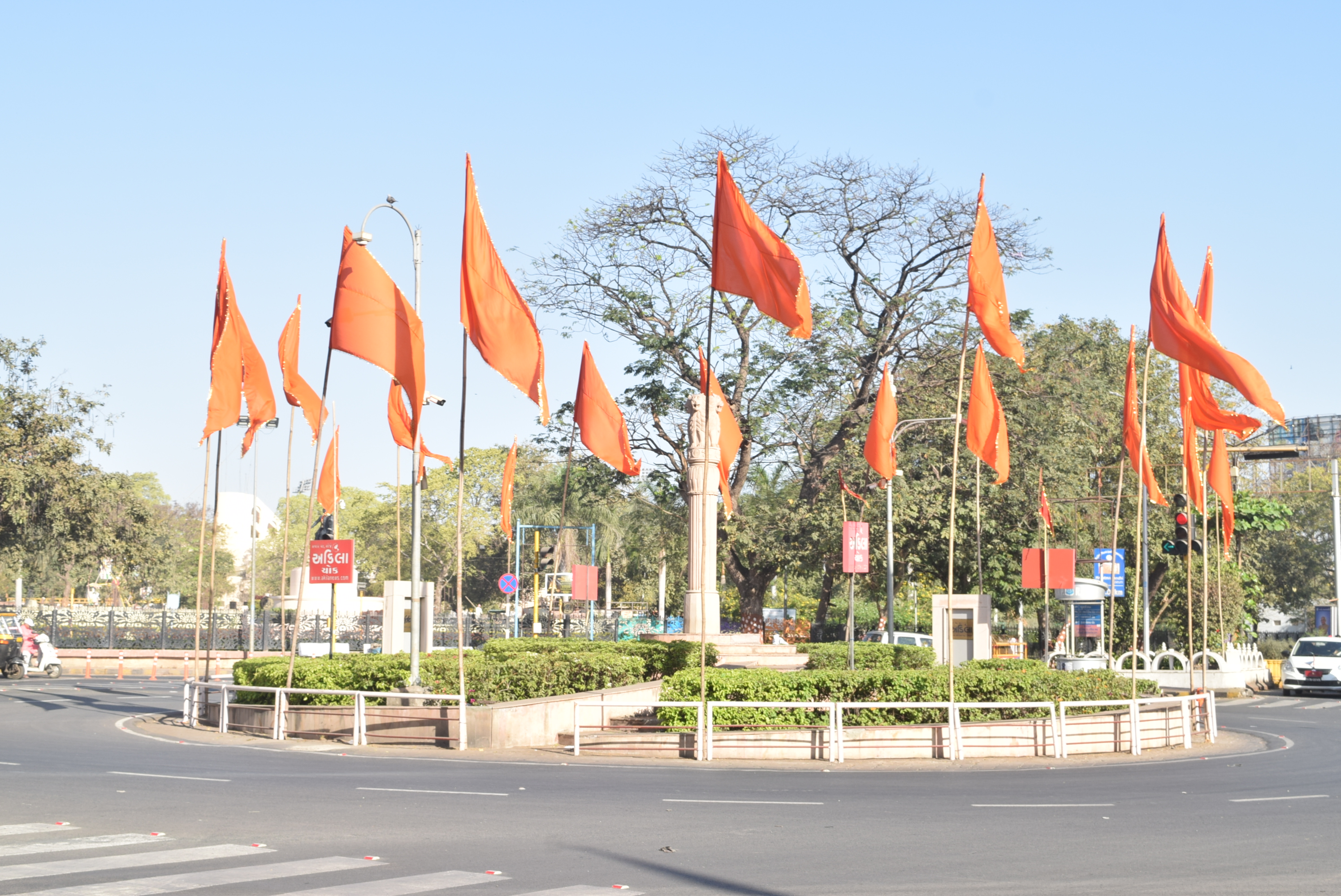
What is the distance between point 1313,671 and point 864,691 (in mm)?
24245

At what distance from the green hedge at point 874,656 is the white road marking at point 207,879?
19.5 metres

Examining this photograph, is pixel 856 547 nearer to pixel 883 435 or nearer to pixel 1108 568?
pixel 883 435

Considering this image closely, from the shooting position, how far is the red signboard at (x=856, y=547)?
97.9 ft

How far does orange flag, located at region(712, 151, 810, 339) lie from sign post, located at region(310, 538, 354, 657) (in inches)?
347

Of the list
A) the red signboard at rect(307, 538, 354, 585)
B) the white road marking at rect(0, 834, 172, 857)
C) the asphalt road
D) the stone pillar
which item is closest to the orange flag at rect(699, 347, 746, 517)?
the stone pillar

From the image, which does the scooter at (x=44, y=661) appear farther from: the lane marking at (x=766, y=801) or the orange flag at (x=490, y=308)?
the lane marking at (x=766, y=801)

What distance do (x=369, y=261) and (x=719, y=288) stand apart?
532cm

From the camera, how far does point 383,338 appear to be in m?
19.8

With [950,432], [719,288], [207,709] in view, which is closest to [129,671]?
[207,709]

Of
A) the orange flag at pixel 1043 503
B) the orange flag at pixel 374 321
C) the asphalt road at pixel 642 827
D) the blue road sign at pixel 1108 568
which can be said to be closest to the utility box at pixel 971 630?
the blue road sign at pixel 1108 568

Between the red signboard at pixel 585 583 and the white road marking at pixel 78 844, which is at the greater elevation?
the red signboard at pixel 585 583

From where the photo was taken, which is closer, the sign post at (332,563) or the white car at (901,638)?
the sign post at (332,563)

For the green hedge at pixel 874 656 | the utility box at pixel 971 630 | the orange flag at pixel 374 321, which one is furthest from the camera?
the utility box at pixel 971 630

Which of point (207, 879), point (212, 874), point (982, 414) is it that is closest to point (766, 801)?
point (212, 874)
